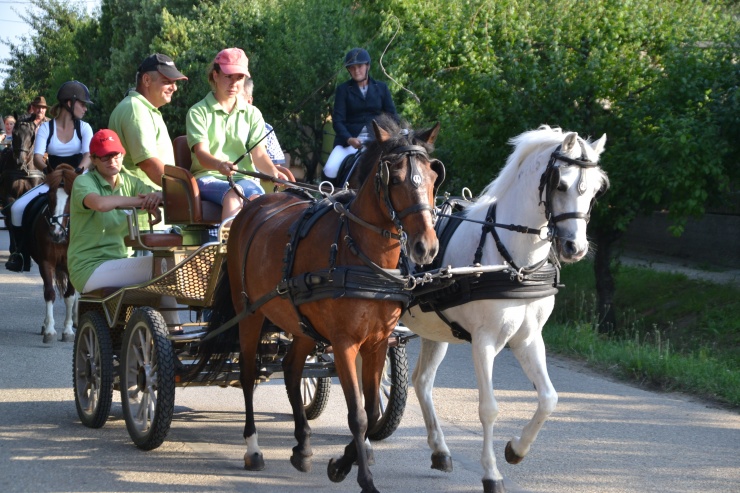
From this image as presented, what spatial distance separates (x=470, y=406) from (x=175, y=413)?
7.67 ft

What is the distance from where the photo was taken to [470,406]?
8.19 meters

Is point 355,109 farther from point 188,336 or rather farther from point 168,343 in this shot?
point 168,343

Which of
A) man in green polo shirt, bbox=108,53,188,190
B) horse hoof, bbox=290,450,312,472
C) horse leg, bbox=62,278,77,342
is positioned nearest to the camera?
horse hoof, bbox=290,450,312,472

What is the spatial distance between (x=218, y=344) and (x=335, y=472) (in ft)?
4.82

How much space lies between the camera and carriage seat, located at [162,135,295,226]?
23.0 ft

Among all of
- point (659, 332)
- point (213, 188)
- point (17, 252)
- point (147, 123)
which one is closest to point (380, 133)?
point (213, 188)

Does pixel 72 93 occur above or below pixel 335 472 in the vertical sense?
above

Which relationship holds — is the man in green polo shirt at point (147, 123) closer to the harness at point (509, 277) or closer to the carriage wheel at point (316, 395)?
the carriage wheel at point (316, 395)

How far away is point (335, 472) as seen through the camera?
18.7 ft

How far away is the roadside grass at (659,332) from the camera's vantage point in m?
9.04

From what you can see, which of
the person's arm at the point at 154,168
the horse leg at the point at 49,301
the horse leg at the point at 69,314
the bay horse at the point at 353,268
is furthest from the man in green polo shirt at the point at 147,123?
the horse leg at the point at 69,314

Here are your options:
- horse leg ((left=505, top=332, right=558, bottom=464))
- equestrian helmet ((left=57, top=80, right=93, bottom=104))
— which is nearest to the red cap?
horse leg ((left=505, top=332, right=558, bottom=464))

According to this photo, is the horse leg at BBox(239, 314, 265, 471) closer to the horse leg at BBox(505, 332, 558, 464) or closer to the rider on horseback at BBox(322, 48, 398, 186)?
the horse leg at BBox(505, 332, 558, 464)

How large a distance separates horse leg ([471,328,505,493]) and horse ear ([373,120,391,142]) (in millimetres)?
1313
